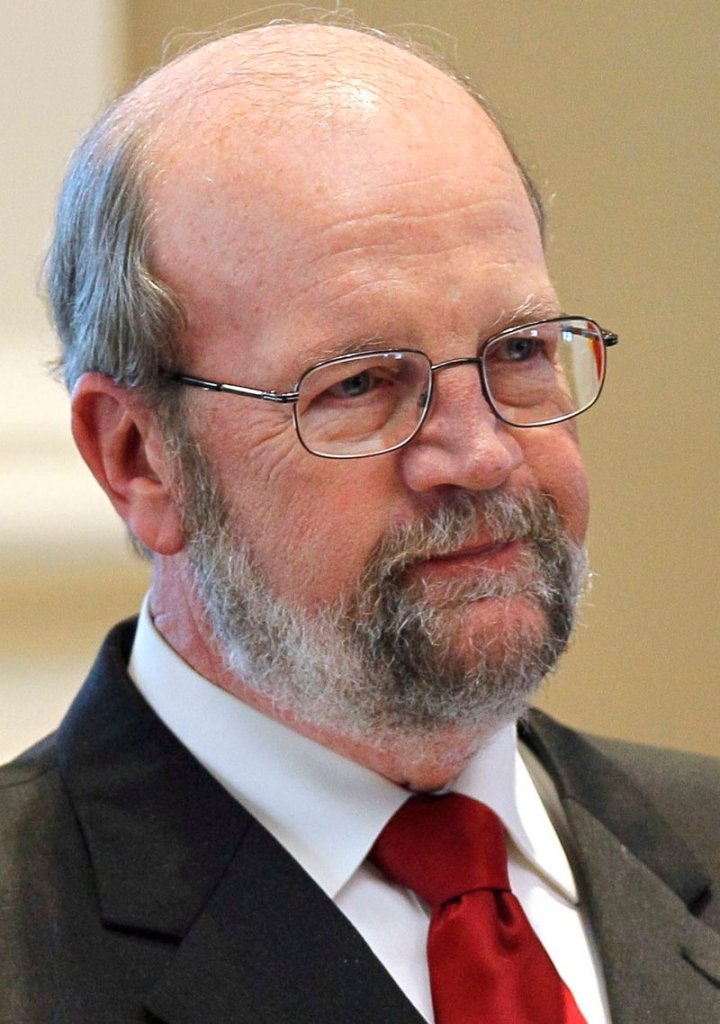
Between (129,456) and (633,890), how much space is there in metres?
0.76

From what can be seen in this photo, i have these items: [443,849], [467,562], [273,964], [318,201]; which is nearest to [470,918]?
[443,849]

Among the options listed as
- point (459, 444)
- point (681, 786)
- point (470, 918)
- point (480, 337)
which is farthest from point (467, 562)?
point (681, 786)

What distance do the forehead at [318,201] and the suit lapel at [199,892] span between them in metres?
0.46

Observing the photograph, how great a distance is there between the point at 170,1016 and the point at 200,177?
87 cm

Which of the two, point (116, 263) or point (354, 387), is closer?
point (354, 387)

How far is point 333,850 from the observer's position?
174 centimetres

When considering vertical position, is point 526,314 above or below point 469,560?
above

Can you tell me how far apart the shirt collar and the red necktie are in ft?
0.11

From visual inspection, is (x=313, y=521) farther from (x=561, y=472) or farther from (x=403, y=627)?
(x=561, y=472)

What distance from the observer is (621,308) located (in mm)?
2930

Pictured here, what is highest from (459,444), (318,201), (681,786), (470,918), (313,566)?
(318,201)

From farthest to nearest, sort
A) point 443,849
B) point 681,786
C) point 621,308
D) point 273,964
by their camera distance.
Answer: point 621,308 < point 681,786 < point 443,849 < point 273,964

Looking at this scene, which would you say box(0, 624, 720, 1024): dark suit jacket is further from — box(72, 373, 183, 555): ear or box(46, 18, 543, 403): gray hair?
box(46, 18, 543, 403): gray hair

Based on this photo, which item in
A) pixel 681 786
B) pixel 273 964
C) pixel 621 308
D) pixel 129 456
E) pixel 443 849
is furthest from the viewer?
pixel 621 308
